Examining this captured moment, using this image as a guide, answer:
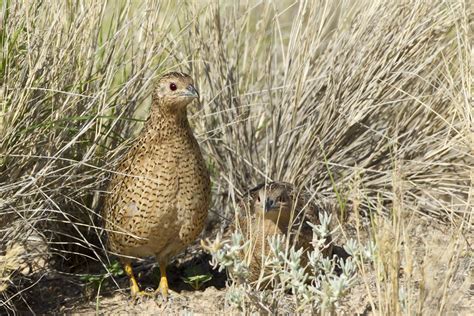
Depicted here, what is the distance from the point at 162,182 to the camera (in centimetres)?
509

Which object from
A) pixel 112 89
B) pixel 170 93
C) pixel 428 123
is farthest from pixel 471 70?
pixel 112 89

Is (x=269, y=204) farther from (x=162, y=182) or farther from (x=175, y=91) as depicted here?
(x=175, y=91)

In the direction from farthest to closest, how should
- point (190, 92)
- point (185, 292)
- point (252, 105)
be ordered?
point (252, 105) < point (185, 292) < point (190, 92)

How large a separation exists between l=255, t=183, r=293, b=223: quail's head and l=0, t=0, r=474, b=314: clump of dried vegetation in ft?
1.19

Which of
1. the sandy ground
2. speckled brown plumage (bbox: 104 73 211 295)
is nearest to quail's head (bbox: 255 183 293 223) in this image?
speckled brown plumage (bbox: 104 73 211 295)

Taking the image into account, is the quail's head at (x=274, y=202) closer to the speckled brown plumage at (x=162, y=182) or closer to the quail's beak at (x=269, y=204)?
the quail's beak at (x=269, y=204)

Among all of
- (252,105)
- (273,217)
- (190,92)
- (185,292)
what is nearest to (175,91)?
(190,92)

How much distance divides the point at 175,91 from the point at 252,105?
3.54 ft

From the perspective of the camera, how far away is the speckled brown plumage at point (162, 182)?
16.7 feet

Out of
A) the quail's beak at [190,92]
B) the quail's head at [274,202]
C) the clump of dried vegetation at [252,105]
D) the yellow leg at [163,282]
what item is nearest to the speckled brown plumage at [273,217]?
the quail's head at [274,202]

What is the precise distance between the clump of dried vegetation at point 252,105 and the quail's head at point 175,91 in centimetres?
20

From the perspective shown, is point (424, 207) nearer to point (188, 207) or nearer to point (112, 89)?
point (188, 207)

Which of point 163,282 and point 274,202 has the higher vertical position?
point 274,202

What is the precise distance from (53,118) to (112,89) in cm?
45
